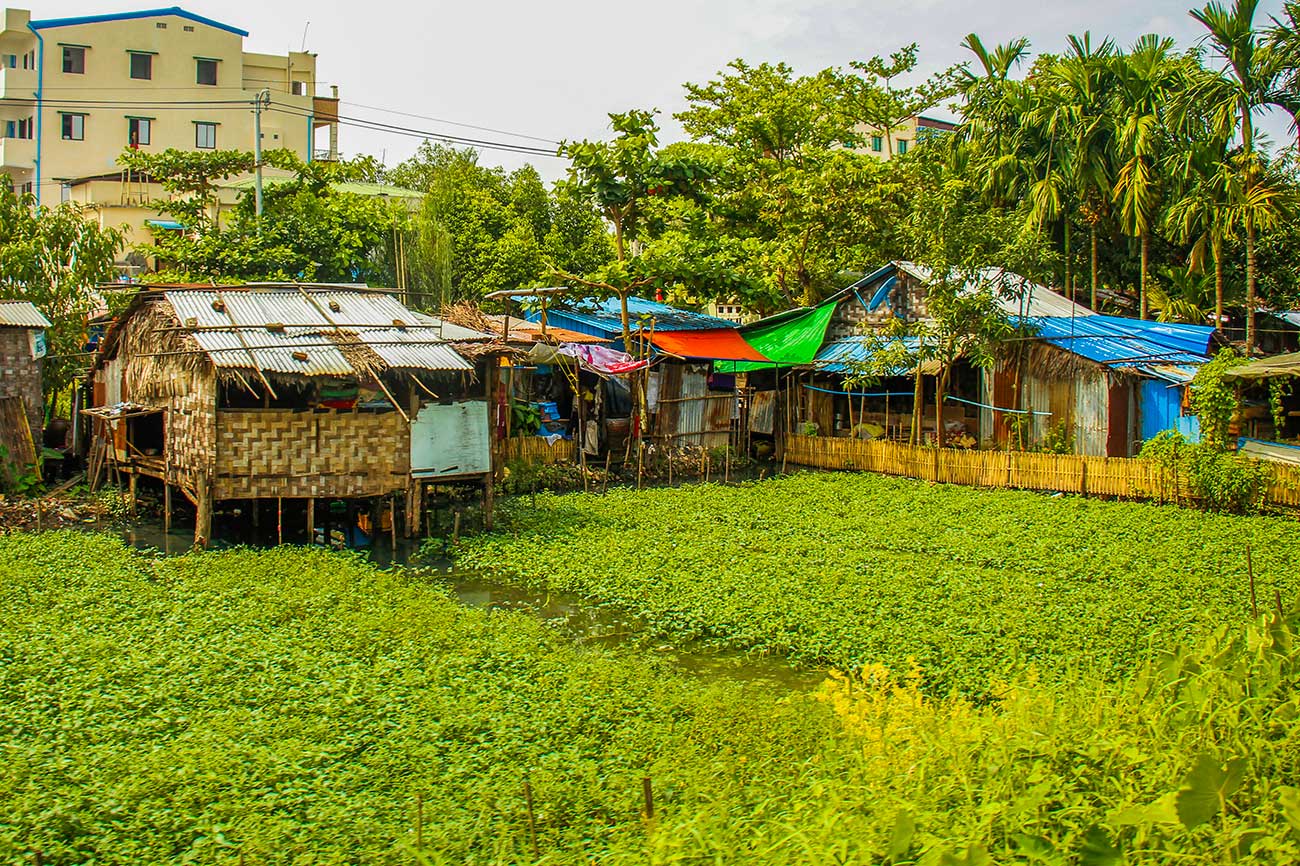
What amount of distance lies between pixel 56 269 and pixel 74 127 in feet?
Result: 68.6

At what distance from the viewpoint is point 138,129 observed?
3841 cm

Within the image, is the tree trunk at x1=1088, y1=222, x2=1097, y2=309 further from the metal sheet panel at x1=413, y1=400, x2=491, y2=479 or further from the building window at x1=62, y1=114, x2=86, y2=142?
the building window at x1=62, y1=114, x2=86, y2=142

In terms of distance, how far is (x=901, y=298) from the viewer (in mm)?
23625

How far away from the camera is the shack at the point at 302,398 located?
46.4 ft

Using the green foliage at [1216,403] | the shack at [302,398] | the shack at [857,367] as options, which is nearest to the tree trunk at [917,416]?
the shack at [857,367]

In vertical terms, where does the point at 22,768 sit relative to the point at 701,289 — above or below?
below

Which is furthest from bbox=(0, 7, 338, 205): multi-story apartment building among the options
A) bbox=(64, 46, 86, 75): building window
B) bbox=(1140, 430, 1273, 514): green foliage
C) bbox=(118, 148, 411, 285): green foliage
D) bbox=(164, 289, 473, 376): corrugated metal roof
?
bbox=(1140, 430, 1273, 514): green foliage

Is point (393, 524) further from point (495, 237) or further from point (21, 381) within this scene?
point (495, 237)

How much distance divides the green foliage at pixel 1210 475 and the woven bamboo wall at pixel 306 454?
39.6ft

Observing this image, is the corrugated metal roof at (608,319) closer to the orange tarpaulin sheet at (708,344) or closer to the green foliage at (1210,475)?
the orange tarpaulin sheet at (708,344)

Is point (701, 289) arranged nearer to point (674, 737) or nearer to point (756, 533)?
point (756, 533)

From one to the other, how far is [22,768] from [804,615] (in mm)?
6730

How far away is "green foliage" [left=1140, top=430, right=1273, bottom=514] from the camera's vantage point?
51.8 ft

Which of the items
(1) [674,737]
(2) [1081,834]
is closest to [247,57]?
(1) [674,737]
